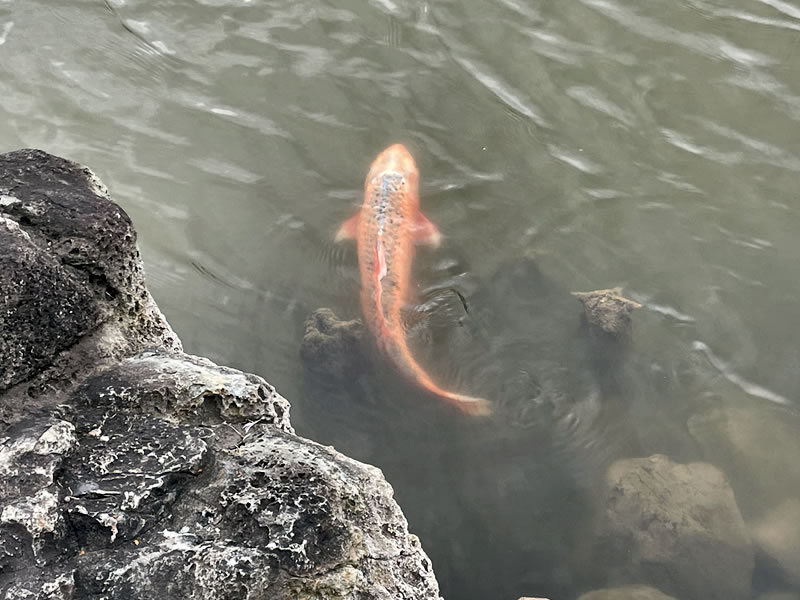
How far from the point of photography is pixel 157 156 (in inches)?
272

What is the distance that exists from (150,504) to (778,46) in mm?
6878

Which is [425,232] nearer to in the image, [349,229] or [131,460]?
[349,229]

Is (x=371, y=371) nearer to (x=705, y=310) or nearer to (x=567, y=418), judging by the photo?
(x=567, y=418)

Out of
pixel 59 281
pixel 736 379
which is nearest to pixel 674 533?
pixel 736 379

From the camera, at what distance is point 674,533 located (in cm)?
524

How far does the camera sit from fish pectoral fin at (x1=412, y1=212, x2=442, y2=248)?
6379 millimetres

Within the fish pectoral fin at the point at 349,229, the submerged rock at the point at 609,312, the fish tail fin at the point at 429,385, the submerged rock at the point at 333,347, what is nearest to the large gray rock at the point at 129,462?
the fish tail fin at the point at 429,385

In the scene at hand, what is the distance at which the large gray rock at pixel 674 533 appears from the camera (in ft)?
16.9

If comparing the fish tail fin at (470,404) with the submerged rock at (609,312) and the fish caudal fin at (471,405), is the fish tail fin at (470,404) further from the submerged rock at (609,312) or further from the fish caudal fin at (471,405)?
the submerged rock at (609,312)

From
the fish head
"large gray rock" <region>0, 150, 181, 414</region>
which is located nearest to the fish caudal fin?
the fish head

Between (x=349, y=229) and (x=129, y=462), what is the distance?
169 inches

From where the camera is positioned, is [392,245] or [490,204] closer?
[392,245]

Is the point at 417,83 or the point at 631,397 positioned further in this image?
the point at 417,83

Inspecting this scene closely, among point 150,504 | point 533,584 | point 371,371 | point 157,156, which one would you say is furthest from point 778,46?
point 150,504
